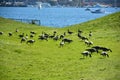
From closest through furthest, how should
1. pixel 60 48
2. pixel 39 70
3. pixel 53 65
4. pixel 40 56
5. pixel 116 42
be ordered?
pixel 39 70, pixel 53 65, pixel 40 56, pixel 60 48, pixel 116 42

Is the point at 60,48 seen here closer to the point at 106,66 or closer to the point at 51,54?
the point at 51,54

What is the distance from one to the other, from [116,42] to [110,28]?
13.8 meters

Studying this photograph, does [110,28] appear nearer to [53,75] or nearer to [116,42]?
[116,42]

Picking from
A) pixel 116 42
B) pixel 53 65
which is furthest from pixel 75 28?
pixel 53 65

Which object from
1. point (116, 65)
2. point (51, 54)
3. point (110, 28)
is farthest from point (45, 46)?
point (110, 28)

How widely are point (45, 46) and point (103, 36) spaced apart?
448 inches

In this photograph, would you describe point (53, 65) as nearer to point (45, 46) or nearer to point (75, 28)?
point (45, 46)

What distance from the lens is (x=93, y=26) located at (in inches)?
2447

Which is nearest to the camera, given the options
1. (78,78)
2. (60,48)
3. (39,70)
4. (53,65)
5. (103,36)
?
(78,78)

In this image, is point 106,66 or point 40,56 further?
point 40,56

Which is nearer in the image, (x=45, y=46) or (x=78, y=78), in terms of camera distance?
(x=78, y=78)

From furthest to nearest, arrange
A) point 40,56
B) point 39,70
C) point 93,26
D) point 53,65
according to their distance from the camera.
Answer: point 93,26 < point 40,56 < point 53,65 < point 39,70

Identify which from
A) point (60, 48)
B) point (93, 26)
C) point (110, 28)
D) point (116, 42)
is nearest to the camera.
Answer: point (60, 48)

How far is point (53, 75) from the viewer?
2658 centimetres
